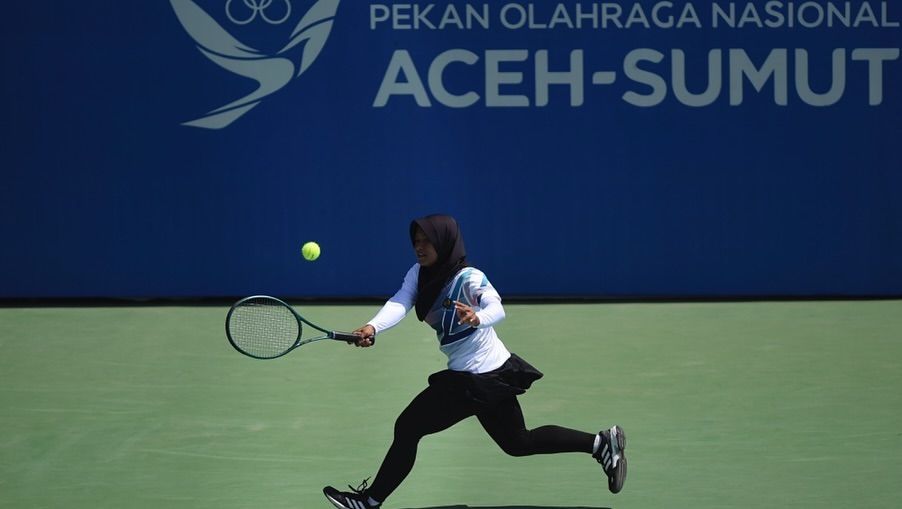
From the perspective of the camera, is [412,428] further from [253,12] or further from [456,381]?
[253,12]

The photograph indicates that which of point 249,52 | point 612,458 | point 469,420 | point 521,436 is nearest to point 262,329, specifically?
point 521,436

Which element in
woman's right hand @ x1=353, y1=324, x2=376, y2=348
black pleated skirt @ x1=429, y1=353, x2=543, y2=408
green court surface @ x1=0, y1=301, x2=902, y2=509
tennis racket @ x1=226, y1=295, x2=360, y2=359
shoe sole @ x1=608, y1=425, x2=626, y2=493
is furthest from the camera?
green court surface @ x1=0, y1=301, x2=902, y2=509

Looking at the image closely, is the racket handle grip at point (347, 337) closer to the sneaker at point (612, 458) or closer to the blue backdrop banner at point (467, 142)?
the sneaker at point (612, 458)

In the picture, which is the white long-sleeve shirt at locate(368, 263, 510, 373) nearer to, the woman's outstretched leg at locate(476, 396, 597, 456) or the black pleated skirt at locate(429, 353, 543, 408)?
the black pleated skirt at locate(429, 353, 543, 408)

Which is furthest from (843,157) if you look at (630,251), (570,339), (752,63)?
(570,339)

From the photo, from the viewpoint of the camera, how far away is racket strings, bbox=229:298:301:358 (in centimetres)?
577

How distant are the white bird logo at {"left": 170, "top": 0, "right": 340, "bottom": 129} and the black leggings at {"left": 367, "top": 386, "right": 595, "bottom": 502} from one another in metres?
5.92

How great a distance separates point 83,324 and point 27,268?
44.9 inches

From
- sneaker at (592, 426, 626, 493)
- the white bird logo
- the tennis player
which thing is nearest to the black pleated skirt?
the tennis player

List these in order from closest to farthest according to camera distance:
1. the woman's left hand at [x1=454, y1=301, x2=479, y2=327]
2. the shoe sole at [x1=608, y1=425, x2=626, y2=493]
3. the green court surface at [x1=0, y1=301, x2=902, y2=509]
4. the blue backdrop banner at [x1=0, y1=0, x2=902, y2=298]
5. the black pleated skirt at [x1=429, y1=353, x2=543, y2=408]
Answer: the woman's left hand at [x1=454, y1=301, x2=479, y2=327] < the black pleated skirt at [x1=429, y1=353, x2=543, y2=408] < the shoe sole at [x1=608, y1=425, x2=626, y2=493] < the green court surface at [x1=0, y1=301, x2=902, y2=509] < the blue backdrop banner at [x1=0, y1=0, x2=902, y2=298]

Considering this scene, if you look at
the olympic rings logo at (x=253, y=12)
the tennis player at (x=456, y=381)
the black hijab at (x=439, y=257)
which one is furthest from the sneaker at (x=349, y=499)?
the olympic rings logo at (x=253, y=12)

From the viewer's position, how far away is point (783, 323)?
10.1m

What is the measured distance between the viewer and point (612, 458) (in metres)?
5.61

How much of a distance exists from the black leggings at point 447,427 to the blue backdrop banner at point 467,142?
553cm
